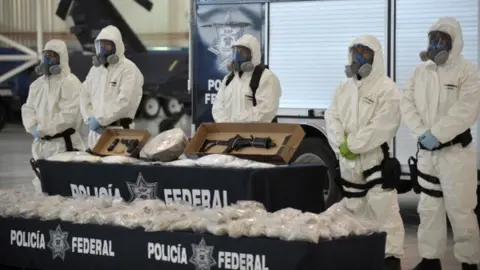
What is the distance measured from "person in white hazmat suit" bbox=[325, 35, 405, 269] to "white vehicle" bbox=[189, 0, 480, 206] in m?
1.88

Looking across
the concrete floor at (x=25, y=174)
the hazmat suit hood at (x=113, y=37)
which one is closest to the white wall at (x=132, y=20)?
the concrete floor at (x=25, y=174)

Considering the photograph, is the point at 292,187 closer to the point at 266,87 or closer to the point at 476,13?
the point at 266,87

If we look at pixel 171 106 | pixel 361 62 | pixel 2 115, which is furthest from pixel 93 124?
pixel 2 115

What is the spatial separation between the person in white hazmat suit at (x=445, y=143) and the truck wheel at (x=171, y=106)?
41.5ft

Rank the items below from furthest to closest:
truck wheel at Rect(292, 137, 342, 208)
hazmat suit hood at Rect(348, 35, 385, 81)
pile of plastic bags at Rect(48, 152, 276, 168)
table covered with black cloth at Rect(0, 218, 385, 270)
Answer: truck wheel at Rect(292, 137, 342, 208)
hazmat suit hood at Rect(348, 35, 385, 81)
pile of plastic bags at Rect(48, 152, 276, 168)
table covered with black cloth at Rect(0, 218, 385, 270)

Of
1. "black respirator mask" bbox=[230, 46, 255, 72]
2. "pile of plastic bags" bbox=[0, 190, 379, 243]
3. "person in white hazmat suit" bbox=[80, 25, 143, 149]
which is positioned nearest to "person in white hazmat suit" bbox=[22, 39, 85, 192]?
"person in white hazmat suit" bbox=[80, 25, 143, 149]

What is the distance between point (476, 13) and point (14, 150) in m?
12.9

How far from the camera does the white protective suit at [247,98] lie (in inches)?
324

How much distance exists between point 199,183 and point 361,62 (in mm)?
1977

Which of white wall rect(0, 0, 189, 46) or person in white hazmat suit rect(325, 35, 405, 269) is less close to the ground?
white wall rect(0, 0, 189, 46)

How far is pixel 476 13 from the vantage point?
890 cm

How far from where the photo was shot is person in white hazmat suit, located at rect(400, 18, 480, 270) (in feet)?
22.6

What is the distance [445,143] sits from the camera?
6879mm

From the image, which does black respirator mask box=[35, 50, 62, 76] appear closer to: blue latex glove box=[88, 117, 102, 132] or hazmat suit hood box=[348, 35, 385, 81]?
blue latex glove box=[88, 117, 102, 132]
